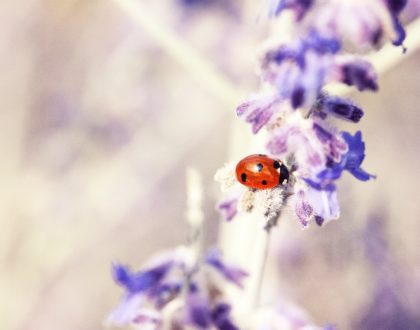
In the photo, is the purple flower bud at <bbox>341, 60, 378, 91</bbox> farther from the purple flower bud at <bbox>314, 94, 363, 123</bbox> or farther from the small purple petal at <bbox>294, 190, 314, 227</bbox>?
the small purple petal at <bbox>294, 190, 314, 227</bbox>

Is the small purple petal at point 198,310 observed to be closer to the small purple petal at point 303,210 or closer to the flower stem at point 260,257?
the flower stem at point 260,257

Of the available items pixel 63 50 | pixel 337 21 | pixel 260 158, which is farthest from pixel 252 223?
pixel 63 50

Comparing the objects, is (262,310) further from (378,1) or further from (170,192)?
(170,192)

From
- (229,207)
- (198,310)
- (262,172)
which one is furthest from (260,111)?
(198,310)

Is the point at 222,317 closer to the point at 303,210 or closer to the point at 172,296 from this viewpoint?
the point at 172,296

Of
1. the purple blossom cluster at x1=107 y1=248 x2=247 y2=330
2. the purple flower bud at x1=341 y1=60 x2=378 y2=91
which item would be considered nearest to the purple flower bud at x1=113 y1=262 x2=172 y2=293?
the purple blossom cluster at x1=107 y1=248 x2=247 y2=330
